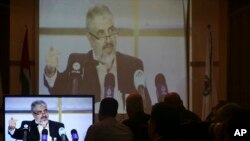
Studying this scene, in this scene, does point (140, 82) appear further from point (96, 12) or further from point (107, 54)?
point (96, 12)

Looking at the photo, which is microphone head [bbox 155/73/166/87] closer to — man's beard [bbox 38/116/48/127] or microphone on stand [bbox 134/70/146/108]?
microphone on stand [bbox 134/70/146/108]

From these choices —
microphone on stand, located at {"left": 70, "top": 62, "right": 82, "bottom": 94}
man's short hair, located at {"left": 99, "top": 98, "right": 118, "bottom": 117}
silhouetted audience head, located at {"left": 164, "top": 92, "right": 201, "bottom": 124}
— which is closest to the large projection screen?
microphone on stand, located at {"left": 70, "top": 62, "right": 82, "bottom": 94}

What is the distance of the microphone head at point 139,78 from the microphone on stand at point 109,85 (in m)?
0.37

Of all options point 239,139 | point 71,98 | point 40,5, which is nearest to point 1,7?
point 40,5

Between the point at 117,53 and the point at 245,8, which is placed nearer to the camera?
the point at 117,53

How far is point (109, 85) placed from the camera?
793cm

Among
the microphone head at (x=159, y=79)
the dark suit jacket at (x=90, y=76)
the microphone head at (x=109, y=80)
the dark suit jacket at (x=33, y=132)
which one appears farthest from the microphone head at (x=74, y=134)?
the microphone head at (x=159, y=79)

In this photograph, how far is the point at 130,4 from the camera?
7.96 m

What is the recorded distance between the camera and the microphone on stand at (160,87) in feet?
25.9

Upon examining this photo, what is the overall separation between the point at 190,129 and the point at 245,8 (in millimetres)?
7504

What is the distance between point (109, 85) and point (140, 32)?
990mm

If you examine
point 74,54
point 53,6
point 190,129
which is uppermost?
point 53,6

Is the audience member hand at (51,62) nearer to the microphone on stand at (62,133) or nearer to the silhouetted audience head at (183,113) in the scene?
the silhouetted audience head at (183,113)

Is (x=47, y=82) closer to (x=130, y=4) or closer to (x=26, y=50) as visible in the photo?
(x=26, y=50)
